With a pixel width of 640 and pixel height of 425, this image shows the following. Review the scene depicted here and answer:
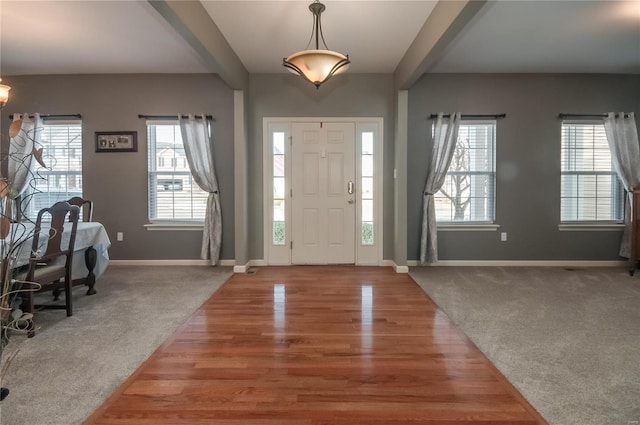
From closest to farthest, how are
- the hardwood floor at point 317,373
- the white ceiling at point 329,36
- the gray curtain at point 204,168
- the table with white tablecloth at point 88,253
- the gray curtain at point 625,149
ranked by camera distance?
the hardwood floor at point 317,373, the white ceiling at point 329,36, the table with white tablecloth at point 88,253, the gray curtain at point 625,149, the gray curtain at point 204,168

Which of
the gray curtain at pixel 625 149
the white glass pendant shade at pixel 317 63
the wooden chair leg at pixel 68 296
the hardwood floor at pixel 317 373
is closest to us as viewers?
the hardwood floor at pixel 317 373

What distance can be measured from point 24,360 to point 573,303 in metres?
4.56

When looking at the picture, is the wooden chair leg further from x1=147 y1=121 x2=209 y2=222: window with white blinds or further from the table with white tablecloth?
x1=147 y1=121 x2=209 y2=222: window with white blinds

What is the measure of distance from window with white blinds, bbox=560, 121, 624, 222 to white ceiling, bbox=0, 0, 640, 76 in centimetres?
90

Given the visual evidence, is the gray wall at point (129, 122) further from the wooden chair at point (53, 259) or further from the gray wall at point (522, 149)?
the gray wall at point (522, 149)

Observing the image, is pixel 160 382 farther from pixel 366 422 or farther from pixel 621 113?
pixel 621 113

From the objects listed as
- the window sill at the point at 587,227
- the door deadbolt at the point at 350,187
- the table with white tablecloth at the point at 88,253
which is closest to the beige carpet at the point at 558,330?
the window sill at the point at 587,227

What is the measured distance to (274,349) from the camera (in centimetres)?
223

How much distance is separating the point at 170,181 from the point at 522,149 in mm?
5209

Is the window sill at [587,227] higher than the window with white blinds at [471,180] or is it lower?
lower

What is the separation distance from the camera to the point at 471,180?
15.5 ft

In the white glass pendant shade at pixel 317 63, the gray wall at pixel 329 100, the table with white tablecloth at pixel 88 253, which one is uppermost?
the gray wall at pixel 329 100

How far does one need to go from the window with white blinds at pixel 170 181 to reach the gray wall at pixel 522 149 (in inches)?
126

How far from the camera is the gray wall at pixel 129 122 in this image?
4.70 m
